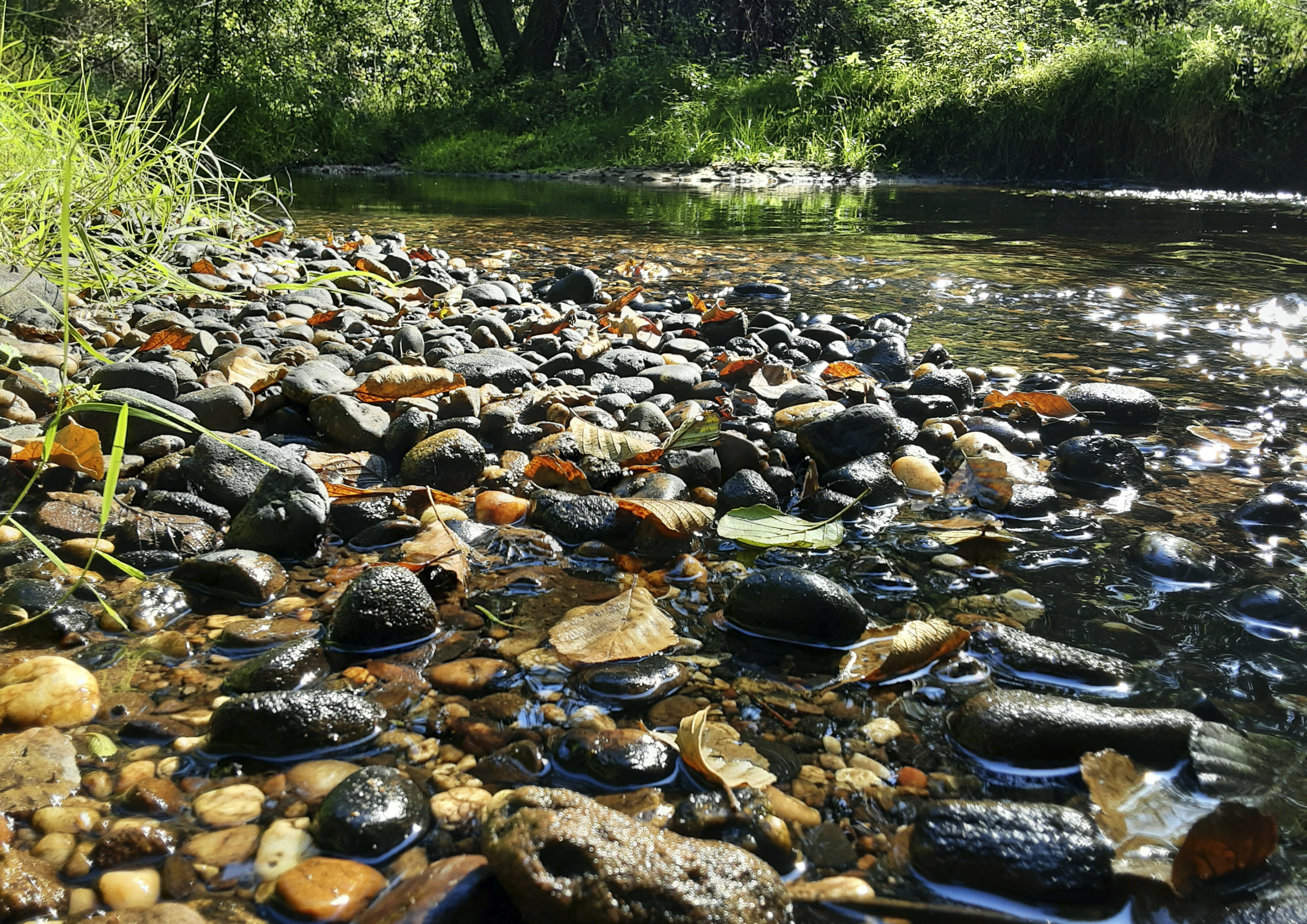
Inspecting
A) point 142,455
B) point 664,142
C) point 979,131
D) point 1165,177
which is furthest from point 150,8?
point 142,455

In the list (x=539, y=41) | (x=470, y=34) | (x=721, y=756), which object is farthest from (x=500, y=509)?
(x=470, y=34)

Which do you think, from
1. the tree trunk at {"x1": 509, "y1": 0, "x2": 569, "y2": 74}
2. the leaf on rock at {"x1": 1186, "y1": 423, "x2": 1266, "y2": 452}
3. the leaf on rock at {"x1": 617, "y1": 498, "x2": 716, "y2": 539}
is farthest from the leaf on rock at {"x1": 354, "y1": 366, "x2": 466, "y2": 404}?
the tree trunk at {"x1": 509, "y1": 0, "x2": 569, "y2": 74}

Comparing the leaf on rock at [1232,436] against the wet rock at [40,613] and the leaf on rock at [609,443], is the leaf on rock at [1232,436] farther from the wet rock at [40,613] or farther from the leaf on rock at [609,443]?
the wet rock at [40,613]

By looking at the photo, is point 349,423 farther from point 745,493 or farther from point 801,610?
point 801,610

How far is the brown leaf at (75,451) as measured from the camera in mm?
2047

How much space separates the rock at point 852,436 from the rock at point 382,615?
123cm

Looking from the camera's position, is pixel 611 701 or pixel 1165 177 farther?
pixel 1165 177

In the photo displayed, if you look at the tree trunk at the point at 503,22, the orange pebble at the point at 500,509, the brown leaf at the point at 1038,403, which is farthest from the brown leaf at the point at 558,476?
the tree trunk at the point at 503,22

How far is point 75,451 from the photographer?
206cm

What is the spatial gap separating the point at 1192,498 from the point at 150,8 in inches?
768

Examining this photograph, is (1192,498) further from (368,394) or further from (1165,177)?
(1165,177)

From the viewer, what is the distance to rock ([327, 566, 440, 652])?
60.6 inches

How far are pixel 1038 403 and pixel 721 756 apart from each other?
6.41ft

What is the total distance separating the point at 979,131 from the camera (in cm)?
1318
